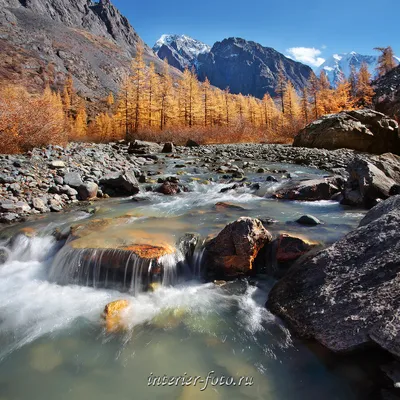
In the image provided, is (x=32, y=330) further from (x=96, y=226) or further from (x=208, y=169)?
(x=208, y=169)

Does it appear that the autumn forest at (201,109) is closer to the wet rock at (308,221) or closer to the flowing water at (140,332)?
the flowing water at (140,332)

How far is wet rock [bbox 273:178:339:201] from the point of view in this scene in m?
8.59

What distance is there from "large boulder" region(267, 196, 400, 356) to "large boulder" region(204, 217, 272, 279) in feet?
2.62

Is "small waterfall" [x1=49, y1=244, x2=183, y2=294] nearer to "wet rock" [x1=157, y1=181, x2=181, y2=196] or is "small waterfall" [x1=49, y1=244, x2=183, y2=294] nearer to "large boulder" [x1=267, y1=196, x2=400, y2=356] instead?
"large boulder" [x1=267, y1=196, x2=400, y2=356]

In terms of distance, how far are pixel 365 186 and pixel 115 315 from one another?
681cm

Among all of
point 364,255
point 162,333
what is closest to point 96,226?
point 162,333

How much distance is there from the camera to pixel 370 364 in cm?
268

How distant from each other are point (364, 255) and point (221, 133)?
33308 mm

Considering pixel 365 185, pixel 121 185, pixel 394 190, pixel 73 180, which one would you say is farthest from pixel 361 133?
pixel 73 180

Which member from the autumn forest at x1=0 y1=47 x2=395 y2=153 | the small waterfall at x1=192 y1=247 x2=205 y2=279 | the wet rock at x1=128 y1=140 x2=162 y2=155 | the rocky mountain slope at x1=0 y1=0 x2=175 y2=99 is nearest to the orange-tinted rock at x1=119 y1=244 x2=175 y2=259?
the small waterfall at x1=192 y1=247 x2=205 y2=279

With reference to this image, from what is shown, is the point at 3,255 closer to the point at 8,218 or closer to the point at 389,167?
the point at 8,218

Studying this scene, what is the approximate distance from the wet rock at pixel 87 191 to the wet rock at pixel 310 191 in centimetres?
585

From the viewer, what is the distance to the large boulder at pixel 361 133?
2105 cm

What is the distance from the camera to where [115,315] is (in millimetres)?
3734
